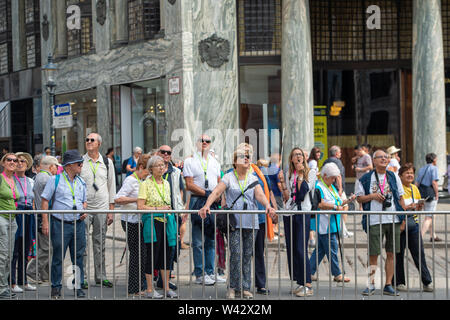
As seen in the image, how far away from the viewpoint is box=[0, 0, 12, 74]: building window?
32.0 meters

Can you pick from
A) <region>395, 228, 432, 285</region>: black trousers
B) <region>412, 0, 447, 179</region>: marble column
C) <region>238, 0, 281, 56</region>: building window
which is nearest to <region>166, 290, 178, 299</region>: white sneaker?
<region>395, 228, 432, 285</region>: black trousers

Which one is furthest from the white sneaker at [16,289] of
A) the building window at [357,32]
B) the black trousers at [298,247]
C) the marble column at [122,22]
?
the marble column at [122,22]

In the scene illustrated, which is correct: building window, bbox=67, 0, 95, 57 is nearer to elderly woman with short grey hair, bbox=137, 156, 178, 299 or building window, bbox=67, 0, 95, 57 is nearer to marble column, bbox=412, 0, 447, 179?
marble column, bbox=412, 0, 447, 179

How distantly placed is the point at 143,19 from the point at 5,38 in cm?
1204

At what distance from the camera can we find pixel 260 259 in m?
8.37

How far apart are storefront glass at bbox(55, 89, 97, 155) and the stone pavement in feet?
56.3

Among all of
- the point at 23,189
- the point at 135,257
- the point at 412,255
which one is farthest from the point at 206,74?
the point at 412,255

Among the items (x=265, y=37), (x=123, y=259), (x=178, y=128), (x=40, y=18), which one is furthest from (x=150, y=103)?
(x=123, y=259)

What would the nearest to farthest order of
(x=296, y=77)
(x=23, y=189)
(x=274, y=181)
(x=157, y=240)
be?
(x=157, y=240), (x=23, y=189), (x=274, y=181), (x=296, y=77)

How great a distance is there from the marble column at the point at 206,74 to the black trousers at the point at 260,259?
12.3 meters

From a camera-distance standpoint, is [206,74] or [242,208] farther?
[206,74]

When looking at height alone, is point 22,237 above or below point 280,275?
above

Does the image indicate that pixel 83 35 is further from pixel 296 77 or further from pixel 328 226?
pixel 328 226
